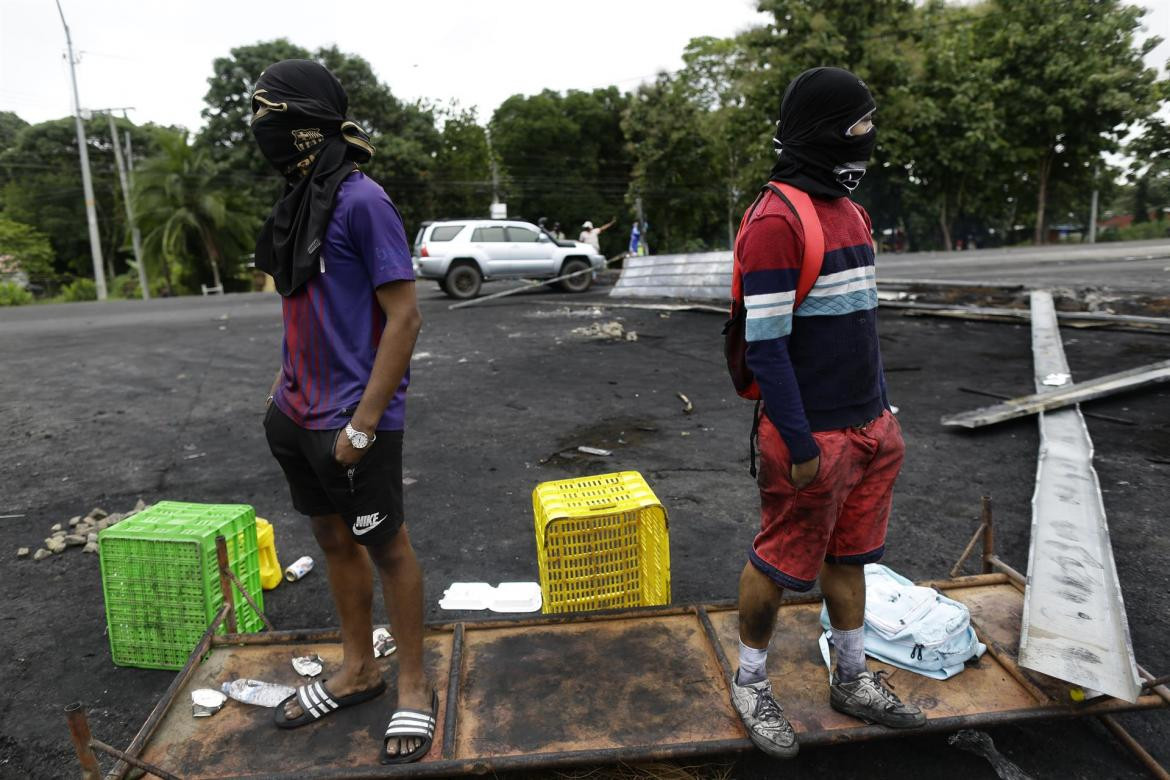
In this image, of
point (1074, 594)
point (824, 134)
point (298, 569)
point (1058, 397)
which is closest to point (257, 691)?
point (298, 569)

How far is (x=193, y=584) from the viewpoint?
9.86 ft

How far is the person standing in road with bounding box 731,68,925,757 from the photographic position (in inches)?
82.0

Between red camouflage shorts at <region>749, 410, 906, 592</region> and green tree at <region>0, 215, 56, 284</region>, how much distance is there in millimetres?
46523

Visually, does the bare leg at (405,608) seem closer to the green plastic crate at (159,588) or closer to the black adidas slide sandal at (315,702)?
the black adidas slide sandal at (315,702)

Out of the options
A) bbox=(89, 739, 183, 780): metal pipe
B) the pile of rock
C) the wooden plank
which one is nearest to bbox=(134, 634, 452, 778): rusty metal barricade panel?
bbox=(89, 739, 183, 780): metal pipe

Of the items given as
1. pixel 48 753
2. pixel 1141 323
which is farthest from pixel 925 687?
pixel 1141 323

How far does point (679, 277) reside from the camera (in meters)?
14.0

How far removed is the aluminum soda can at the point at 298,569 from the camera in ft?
12.5

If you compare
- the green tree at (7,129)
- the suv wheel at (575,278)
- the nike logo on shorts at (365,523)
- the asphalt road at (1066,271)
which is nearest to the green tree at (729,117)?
the asphalt road at (1066,271)

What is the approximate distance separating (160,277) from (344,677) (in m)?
34.3

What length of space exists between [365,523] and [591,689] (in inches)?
39.3

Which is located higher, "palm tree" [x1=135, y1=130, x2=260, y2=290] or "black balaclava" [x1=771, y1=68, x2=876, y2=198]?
"palm tree" [x1=135, y1=130, x2=260, y2=290]

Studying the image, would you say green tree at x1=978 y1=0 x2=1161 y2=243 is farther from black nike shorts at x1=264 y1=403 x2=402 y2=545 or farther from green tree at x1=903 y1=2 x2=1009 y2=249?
black nike shorts at x1=264 y1=403 x2=402 y2=545

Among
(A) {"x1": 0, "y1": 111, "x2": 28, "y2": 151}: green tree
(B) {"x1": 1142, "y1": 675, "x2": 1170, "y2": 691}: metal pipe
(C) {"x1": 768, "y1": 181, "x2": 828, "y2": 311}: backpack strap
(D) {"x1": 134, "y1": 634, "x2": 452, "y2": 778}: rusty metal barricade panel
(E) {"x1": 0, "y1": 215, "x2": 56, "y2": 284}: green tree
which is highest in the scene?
(A) {"x1": 0, "y1": 111, "x2": 28, "y2": 151}: green tree
